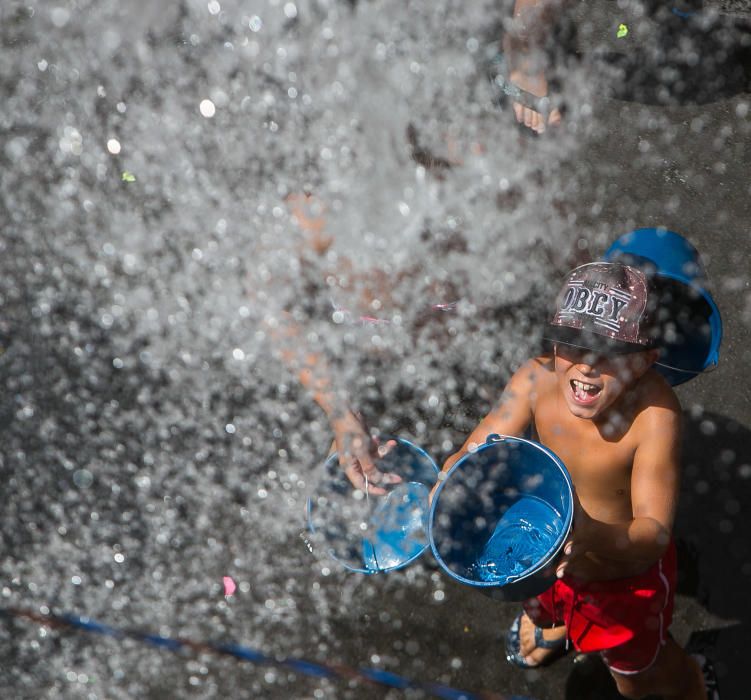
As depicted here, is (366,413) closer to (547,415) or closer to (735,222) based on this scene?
(547,415)

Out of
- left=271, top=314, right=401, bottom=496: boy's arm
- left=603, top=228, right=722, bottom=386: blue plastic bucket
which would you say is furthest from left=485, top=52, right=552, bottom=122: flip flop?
left=271, top=314, right=401, bottom=496: boy's arm

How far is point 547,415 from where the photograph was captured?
236cm

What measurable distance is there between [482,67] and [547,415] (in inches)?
92.1

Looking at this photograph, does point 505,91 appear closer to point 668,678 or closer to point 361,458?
point 361,458

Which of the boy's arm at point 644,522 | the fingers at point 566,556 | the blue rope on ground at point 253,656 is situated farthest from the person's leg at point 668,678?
the fingers at point 566,556

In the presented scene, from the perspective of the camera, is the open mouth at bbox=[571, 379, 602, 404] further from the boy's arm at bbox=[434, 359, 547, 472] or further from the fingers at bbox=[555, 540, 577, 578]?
the fingers at bbox=[555, 540, 577, 578]

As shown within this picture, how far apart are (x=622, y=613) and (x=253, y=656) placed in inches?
52.2

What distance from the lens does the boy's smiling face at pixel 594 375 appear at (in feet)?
6.84

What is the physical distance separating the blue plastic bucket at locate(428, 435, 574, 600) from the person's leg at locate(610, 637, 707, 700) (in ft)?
1.86

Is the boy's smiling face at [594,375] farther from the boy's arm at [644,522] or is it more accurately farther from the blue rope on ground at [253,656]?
the blue rope on ground at [253,656]

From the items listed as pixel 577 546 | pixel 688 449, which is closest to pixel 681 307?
pixel 688 449

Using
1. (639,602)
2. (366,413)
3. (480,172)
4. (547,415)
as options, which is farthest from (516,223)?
(639,602)

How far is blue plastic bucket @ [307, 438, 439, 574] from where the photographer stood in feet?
8.61

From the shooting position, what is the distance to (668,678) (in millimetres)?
2537
